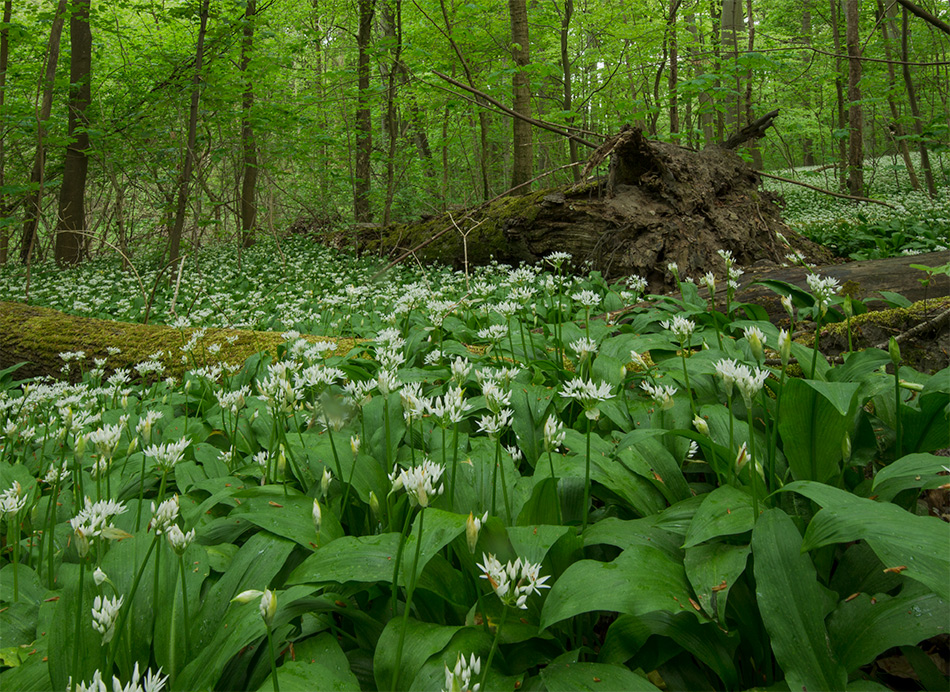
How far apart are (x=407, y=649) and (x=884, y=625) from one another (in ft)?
2.79

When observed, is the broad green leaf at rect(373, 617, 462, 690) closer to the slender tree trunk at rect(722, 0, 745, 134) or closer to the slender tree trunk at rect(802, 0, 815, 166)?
the slender tree trunk at rect(722, 0, 745, 134)

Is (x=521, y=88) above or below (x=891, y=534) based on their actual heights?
above

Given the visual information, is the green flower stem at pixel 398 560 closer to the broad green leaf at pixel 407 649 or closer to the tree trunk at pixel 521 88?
the broad green leaf at pixel 407 649

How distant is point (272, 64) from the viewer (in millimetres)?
8898

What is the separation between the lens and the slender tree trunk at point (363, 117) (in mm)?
9211

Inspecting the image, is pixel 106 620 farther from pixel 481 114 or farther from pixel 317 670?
pixel 481 114

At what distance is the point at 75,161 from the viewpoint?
32.9 ft

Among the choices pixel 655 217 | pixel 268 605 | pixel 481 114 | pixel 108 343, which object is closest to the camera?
pixel 268 605

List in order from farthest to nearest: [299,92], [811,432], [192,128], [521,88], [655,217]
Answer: [299,92]
[521,88]
[192,128]
[655,217]
[811,432]

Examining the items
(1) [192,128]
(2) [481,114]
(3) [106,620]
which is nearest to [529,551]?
(3) [106,620]

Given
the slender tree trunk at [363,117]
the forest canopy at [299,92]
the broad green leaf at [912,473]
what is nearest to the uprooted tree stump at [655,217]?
the forest canopy at [299,92]

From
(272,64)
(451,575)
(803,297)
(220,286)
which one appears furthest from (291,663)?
(272,64)

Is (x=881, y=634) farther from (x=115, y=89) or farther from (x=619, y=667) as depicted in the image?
(x=115, y=89)

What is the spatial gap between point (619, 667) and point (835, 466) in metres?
0.79
